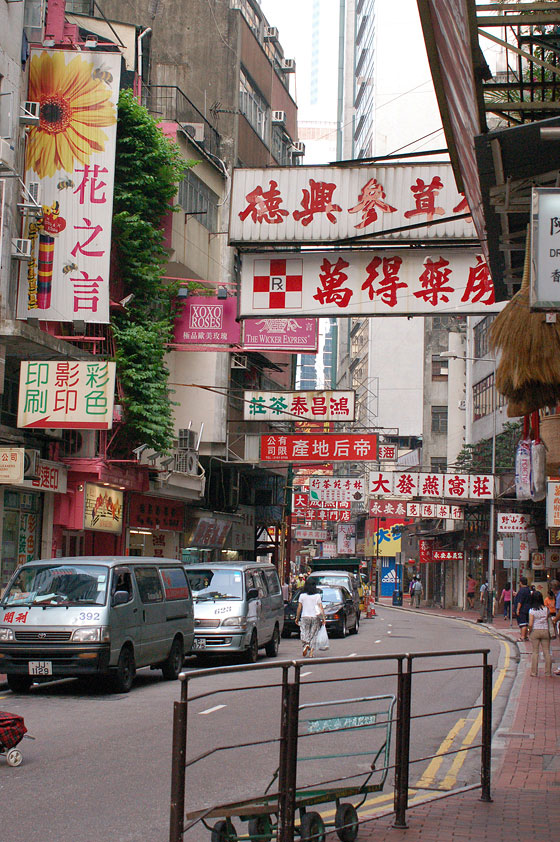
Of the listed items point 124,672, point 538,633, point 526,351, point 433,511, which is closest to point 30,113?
point 124,672

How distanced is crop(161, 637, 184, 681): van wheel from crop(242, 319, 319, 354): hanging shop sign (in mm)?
5263

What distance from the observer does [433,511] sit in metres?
46.7

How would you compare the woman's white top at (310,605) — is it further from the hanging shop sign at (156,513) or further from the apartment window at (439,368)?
the apartment window at (439,368)

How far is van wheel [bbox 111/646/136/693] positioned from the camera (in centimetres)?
1519

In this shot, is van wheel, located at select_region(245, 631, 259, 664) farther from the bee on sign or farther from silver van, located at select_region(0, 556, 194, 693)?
the bee on sign

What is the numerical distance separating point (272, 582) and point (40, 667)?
30.8 feet

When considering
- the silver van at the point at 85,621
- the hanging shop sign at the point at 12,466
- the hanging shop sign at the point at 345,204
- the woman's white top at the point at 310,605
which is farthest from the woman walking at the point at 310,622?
the hanging shop sign at the point at 345,204

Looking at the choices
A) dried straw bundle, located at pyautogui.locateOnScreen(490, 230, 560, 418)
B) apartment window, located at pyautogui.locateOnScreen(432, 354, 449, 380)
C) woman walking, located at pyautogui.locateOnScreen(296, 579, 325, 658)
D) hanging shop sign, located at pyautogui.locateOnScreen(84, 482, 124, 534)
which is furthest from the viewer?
apartment window, located at pyautogui.locateOnScreen(432, 354, 449, 380)

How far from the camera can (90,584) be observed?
15602 mm

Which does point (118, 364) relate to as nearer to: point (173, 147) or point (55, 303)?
point (55, 303)

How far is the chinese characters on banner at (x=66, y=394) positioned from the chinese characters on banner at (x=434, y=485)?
20.6m

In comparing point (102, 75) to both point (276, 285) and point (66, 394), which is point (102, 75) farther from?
point (276, 285)

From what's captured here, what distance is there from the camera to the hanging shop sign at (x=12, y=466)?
21250mm

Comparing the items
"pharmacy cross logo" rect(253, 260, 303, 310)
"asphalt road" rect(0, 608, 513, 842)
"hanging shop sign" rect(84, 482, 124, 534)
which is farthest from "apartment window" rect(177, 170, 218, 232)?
"asphalt road" rect(0, 608, 513, 842)
